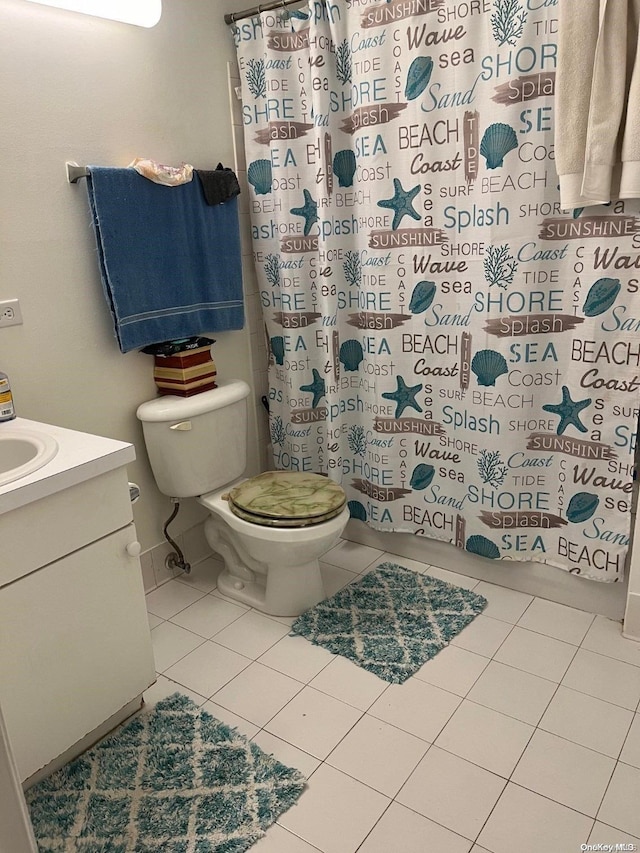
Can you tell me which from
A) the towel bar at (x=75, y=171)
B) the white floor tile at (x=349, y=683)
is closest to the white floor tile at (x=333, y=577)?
the white floor tile at (x=349, y=683)

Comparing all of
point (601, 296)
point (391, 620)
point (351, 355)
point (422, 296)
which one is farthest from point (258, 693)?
point (601, 296)

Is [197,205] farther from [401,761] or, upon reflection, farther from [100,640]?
[401,761]

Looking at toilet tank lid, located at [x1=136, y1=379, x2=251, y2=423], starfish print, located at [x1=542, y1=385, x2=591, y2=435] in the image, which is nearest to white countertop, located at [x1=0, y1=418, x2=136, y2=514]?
toilet tank lid, located at [x1=136, y1=379, x2=251, y2=423]

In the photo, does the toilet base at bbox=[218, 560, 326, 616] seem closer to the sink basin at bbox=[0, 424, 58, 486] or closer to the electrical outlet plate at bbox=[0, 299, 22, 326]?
the sink basin at bbox=[0, 424, 58, 486]

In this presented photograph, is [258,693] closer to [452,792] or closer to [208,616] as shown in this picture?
[208,616]

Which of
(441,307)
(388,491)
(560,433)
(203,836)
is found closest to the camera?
(203,836)

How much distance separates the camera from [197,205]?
7.25ft

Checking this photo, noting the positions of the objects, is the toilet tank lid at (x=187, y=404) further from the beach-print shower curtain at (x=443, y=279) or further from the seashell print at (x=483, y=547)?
the seashell print at (x=483, y=547)

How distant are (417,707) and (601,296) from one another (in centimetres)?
124

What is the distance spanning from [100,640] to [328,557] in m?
1.13

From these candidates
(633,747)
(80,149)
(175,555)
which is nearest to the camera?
(633,747)

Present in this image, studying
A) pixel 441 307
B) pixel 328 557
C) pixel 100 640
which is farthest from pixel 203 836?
pixel 441 307

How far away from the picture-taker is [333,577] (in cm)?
244

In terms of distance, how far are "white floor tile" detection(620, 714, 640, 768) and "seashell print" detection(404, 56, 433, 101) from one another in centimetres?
188
